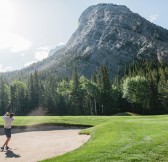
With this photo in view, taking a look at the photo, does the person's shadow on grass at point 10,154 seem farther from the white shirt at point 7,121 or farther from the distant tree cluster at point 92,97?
the distant tree cluster at point 92,97

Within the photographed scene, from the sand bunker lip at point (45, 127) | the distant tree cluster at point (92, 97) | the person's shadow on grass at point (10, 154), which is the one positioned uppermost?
the distant tree cluster at point (92, 97)

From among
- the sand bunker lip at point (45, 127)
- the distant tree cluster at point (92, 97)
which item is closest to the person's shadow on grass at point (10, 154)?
the sand bunker lip at point (45, 127)

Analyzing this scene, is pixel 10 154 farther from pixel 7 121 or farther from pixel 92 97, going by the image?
pixel 92 97

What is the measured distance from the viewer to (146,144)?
945 inches

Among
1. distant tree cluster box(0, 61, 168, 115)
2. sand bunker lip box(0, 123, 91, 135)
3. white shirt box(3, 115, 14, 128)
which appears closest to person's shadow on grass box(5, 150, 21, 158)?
white shirt box(3, 115, 14, 128)

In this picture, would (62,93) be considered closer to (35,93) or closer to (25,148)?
(35,93)

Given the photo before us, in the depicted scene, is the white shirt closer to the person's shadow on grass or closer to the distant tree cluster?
the person's shadow on grass

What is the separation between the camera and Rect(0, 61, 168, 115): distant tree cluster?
12750cm

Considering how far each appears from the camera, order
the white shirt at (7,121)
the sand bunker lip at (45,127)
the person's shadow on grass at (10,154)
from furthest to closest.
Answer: the sand bunker lip at (45,127)
the white shirt at (7,121)
the person's shadow on grass at (10,154)

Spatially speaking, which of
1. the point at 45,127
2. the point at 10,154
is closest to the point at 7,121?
the point at 10,154

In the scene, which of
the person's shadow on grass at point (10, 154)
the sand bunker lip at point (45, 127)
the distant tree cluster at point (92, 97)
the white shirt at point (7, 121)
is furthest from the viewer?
the distant tree cluster at point (92, 97)

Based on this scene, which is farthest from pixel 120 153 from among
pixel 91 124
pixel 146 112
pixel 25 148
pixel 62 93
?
pixel 62 93

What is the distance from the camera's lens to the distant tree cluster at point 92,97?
418 feet

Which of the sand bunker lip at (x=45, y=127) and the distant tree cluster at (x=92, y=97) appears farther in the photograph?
the distant tree cluster at (x=92, y=97)
